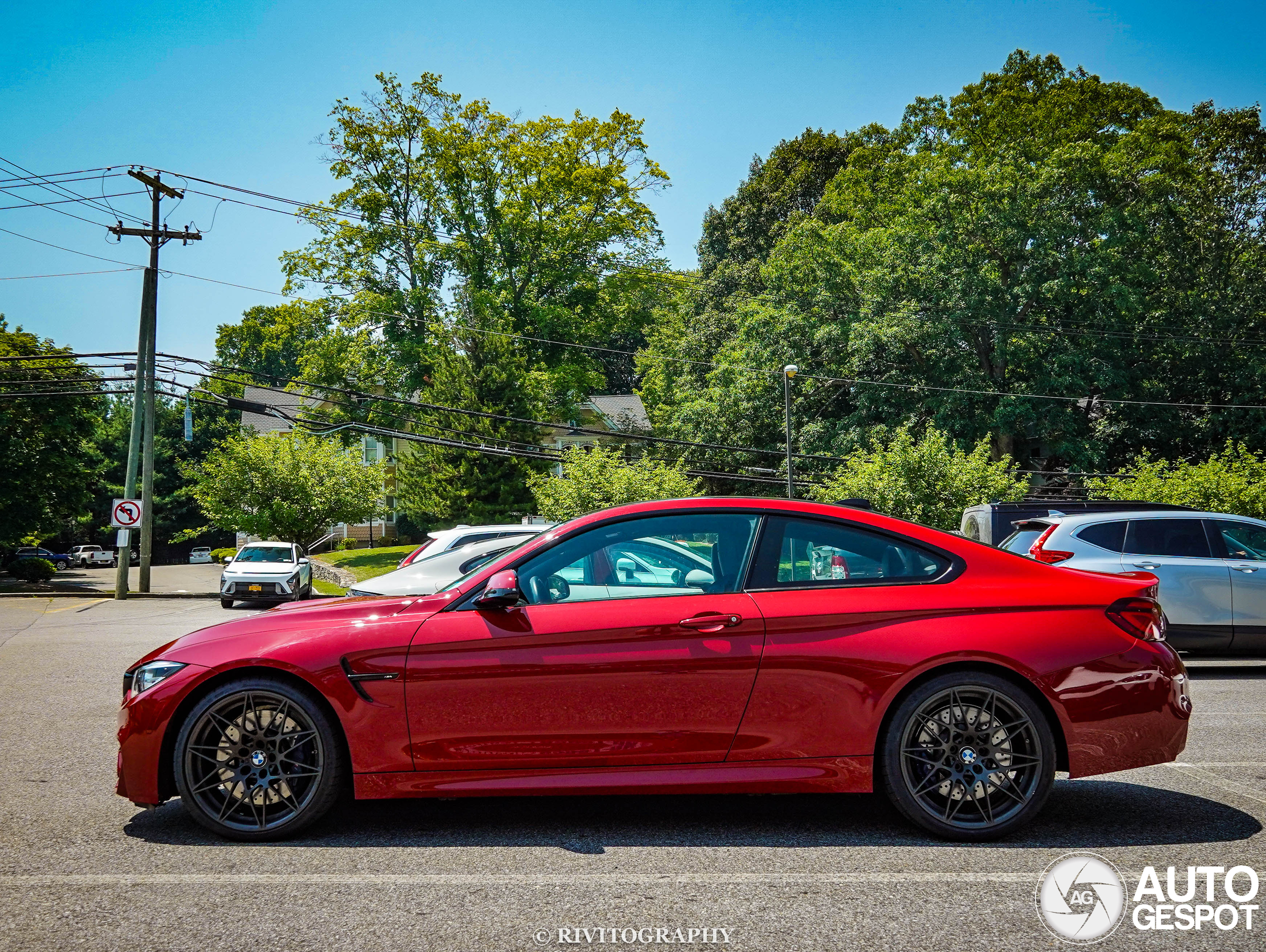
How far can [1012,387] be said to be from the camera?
36.3 metres

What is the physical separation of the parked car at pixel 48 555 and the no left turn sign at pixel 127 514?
103 feet

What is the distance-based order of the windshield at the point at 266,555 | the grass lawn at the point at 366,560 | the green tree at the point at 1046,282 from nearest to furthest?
the windshield at the point at 266,555 < the green tree at the point at 1046,282 < the grass lawn at the point at 366,560

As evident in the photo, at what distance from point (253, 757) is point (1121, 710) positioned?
13.0 feet

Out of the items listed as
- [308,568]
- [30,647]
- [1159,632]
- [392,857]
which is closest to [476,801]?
[392,857]

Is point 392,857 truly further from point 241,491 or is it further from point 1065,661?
point 241,491

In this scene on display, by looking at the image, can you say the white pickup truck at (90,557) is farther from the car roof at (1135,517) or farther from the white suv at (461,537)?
the car roof at (1135,517)

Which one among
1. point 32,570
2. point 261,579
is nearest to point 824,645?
point 261,579

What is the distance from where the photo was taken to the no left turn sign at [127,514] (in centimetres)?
2817

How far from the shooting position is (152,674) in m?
4.54

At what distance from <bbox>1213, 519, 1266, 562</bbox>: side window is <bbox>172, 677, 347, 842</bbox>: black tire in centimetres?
976

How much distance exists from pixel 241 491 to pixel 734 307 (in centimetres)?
2582

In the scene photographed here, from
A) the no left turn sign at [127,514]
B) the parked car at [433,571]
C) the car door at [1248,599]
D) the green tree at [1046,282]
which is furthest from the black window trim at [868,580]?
the green tree at [1046,282]

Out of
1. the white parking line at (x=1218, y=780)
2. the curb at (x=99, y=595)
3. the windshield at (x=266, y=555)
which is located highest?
the windshield at (x=266, y=555)

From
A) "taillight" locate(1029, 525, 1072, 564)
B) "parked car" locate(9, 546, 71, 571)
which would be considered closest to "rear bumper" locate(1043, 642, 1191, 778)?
"taillight" locate(1029, 525, 1072, 564)
